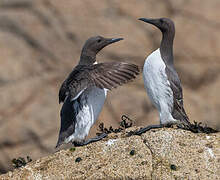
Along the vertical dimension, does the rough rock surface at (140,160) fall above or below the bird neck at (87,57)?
below

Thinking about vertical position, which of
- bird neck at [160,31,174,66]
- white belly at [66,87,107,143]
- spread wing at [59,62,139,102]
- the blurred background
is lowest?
the blurred background

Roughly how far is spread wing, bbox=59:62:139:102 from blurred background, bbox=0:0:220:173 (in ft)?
18.8

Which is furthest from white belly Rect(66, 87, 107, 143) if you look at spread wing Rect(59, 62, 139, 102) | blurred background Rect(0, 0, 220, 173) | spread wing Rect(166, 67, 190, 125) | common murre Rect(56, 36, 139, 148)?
blurred background Rect(0, 0, 220, 173)

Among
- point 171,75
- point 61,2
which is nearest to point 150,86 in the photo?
point 171,75

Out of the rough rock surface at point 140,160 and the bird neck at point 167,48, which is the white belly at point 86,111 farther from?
the bird neck at point 167,48

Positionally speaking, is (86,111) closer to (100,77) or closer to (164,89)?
(100,77)

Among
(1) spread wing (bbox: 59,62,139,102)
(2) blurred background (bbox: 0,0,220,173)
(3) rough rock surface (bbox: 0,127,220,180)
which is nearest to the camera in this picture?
(3) rough rock surface (bbox: 0,127,220,180)

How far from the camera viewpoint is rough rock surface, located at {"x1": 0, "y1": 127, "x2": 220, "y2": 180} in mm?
5777

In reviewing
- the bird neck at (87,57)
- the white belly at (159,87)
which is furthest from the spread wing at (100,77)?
the bird neck at (87,57)

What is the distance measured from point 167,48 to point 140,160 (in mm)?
1675

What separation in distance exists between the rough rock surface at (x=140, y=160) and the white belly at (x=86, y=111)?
33cm

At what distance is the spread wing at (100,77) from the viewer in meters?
6.60

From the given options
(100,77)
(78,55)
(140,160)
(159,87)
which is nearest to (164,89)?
(159,87)

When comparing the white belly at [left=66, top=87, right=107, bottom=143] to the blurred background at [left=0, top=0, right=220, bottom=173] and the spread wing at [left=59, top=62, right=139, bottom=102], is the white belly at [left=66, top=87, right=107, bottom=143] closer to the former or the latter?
the spread wing at [left=59, top=62, right=139, bottom=102]
